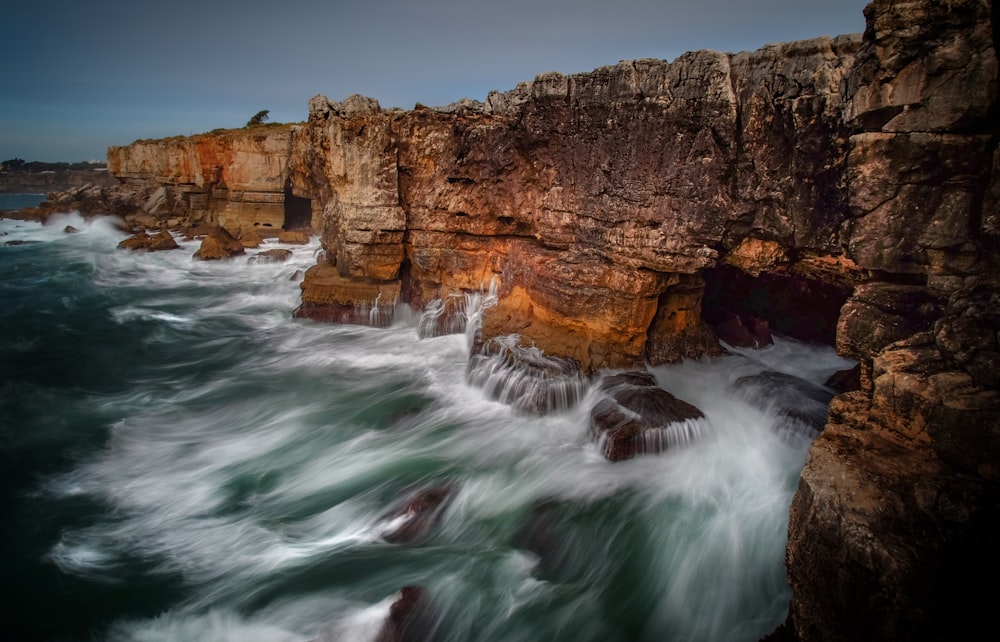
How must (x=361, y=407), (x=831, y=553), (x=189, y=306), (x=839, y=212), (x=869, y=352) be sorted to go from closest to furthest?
(x=831, y=553)
(x=869, y=352)
(x=839, y=212)
(x=361, y=407)
(x=189, y=306)

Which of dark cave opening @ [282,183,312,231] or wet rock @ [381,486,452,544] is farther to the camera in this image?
dark cave opening @ [282,183,312,231]

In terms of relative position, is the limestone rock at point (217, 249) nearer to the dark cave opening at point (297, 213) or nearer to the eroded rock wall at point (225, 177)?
the eroded rock wall at point (225, 177)

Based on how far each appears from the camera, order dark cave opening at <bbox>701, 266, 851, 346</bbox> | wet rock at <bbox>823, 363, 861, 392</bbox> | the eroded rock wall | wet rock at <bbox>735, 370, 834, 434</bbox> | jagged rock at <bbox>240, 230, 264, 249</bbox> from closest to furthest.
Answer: wet rock at <bbox>735, 370, 834, 434</bbox> < wet rock at <bbox>823, 363, 861, 392</bbox> < dark cave opening at <bbox>701, 266, 851, 346</bbox> < jagged rock at <bbox>240, 230, 264, 249</bbox> < the eroded rock wall

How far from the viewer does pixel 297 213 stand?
1173 inches

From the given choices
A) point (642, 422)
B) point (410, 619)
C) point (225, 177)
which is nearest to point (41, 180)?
point (225, 177)

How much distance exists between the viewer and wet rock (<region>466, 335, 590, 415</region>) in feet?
28.7

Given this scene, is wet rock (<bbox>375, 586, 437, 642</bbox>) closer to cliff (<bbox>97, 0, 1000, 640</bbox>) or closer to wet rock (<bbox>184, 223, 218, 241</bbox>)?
cliff (<bbox>97, 0, 1000, 640</bbox>)

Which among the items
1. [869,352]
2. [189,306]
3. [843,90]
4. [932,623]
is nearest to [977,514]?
[932,623]

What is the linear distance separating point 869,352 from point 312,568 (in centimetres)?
628

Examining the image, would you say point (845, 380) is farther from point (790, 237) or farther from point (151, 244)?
point (151, 244)

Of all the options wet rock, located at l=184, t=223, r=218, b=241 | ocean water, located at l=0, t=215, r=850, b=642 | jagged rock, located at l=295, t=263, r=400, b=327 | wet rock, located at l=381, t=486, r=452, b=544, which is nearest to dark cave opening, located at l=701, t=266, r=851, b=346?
ocean water, located at l=0, t=215, r=850, b=642

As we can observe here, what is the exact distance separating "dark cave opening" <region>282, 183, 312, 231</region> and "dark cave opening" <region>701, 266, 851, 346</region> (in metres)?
24.1

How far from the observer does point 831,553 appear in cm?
361

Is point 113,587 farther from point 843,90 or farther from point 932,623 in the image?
point 843,90
